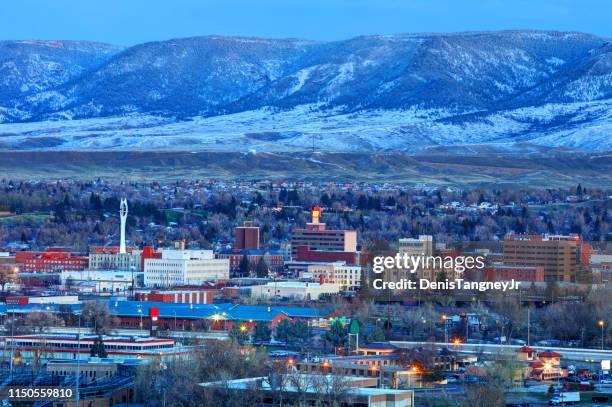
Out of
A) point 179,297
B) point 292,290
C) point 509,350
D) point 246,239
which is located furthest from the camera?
point 246,239

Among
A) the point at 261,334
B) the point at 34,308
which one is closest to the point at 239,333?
the point at 261,334

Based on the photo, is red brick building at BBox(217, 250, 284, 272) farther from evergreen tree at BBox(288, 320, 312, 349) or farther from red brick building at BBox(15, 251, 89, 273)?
evergreen tree at BBox(288, 320, 312, 349)

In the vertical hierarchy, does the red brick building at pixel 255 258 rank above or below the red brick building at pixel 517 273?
above

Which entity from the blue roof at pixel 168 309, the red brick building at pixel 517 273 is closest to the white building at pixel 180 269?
the red brick building at pixel 517 273

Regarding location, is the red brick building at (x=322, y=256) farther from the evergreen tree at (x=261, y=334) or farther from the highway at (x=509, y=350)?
the highway at (x=509, y=350)

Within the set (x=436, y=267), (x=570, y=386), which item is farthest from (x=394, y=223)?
(x=570, y=386)

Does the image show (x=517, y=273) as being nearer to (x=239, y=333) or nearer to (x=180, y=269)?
(x=180, y=269)
